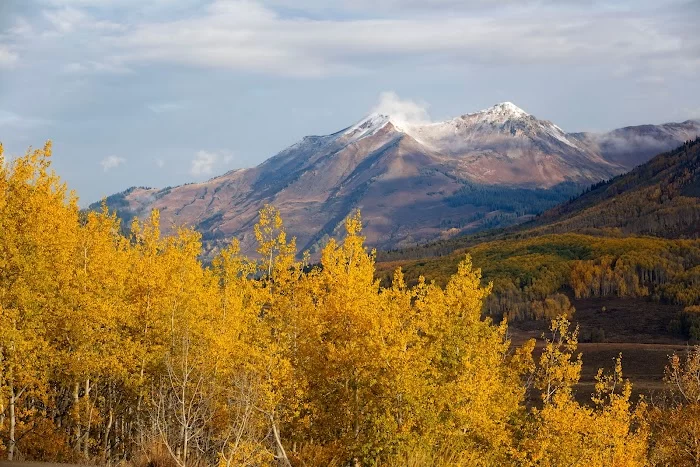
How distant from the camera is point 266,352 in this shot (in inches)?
1196

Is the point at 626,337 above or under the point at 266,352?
under

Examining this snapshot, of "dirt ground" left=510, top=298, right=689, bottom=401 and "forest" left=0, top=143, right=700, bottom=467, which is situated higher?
"forest" left=0, top=143, right=700, bottom=467

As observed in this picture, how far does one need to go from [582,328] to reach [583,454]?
138m

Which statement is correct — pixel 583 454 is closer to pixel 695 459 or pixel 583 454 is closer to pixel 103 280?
pixel 695 459

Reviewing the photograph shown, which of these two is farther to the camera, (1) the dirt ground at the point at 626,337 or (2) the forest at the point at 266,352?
(1) the dirt ground at the point at 626,337

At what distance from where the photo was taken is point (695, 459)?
4359cm

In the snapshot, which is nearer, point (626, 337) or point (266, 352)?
point (266, 352)

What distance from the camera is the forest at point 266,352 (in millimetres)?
29656

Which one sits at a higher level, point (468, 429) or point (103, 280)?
point (103, 280)

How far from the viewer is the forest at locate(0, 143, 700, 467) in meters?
Result: 29.7

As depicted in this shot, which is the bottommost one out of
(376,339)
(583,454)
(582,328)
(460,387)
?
(582,328)

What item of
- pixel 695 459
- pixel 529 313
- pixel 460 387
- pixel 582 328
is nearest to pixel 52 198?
pixel 460 387

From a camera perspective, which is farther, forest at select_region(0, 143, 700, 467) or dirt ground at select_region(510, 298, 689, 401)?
dirt ground at select_region(510, 298, 689, 401)

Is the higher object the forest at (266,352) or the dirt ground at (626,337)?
the forest at (266,352)
